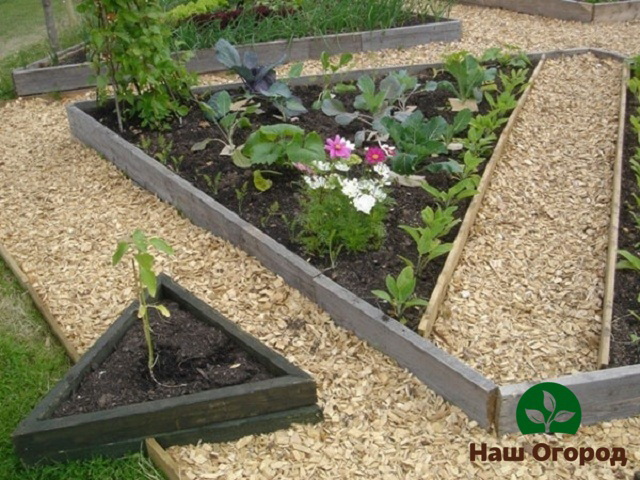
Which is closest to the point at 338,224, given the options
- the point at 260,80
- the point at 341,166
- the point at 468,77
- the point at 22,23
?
the point at 341,166

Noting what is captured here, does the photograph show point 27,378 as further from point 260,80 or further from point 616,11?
point 616,11

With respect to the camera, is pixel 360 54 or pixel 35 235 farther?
pixel 360 54

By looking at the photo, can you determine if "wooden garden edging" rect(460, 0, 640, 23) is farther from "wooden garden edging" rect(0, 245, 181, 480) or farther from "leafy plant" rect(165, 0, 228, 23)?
"wooden garden edging" rect(0, 245, 181, 480)

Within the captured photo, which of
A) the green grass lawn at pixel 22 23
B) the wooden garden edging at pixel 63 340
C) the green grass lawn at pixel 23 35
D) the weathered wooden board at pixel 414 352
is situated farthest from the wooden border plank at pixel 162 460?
the green grass lawn at pixel 22 23

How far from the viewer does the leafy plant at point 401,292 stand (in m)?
3.08

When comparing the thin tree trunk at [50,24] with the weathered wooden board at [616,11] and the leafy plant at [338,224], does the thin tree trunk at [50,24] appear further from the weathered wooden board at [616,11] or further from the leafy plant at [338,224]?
the weathered wooden board at [616,11]

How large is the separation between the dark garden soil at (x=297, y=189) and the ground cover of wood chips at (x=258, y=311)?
0.64 ft

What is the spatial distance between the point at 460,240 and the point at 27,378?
201 centimetres

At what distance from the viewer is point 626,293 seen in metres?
3.31

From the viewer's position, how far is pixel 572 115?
5.11 meters

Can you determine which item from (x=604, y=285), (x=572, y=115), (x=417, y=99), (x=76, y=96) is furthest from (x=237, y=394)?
(x=76, y=96)

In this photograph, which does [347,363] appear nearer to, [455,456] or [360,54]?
[455,456]

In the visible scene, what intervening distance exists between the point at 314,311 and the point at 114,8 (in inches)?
89.5

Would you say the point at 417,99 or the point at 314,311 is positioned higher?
the point at 417,99
